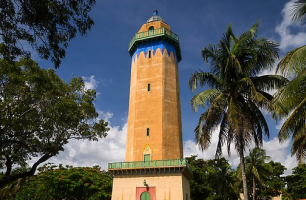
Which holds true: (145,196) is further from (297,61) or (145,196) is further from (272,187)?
(272,187)

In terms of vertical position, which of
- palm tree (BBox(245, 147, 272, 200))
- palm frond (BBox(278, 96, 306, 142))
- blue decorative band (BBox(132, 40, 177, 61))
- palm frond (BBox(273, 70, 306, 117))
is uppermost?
blue decorative band (BBox(132, 40, 177, 61))

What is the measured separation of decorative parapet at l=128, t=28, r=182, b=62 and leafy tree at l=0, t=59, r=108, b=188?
15.9 m

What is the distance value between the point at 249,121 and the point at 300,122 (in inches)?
131

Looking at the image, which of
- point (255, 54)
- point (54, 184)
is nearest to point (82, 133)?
point (255, 54)

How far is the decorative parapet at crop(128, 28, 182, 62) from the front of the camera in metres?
31.9

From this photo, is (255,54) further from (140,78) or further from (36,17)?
(140,78)

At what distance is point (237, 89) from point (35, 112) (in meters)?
11.8

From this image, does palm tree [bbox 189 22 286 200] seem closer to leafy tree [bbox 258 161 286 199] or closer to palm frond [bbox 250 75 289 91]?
palm frond [bbox 250 75 289 91]

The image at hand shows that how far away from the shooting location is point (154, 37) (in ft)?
105

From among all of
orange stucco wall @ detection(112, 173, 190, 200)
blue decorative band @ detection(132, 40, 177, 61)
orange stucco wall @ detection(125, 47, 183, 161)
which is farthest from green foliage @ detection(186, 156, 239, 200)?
blue decorative band @ detection(132, 40, 177, 61)

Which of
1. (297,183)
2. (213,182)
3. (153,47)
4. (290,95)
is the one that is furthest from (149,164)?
(297,183)

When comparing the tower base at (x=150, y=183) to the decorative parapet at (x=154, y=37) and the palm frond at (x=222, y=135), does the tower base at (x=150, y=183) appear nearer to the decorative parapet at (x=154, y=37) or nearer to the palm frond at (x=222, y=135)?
the palm frond at (x=222, y=135)

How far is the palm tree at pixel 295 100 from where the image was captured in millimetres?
9875

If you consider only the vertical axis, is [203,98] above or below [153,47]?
below
